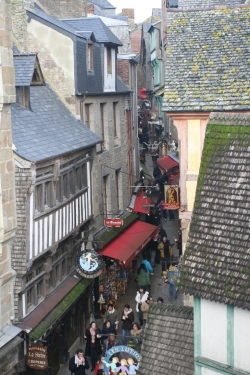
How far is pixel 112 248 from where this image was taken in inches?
825

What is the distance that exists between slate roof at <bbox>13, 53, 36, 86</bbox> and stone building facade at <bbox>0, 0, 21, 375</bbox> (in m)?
2.42

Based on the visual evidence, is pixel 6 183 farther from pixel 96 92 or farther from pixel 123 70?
pixel 123 70

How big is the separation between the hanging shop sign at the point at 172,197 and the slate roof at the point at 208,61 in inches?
142

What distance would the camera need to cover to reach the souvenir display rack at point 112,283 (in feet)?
68.4

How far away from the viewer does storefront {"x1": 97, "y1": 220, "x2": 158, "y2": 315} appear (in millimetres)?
20453

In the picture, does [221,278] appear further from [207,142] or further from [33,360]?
[33,360]

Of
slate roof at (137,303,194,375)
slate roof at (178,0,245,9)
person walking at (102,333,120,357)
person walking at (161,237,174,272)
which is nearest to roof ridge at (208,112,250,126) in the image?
slate roof at (137,303,194,375)

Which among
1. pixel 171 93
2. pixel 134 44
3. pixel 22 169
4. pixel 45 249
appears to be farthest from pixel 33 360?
pixel 134 44

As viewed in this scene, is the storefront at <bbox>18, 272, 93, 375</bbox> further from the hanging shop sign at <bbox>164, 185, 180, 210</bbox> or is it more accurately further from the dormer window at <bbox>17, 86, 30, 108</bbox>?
the dormer window at <bbox>17, 86, 30, 108</bbox>

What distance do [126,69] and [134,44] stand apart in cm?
2785

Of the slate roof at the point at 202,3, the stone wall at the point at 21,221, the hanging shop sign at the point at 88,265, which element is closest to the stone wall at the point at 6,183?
the stone wall at the point at 21,221

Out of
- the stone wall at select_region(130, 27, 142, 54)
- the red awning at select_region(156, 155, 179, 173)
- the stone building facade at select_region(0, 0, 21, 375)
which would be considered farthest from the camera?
the stone wall at select_region(130, 27, 142, 54)

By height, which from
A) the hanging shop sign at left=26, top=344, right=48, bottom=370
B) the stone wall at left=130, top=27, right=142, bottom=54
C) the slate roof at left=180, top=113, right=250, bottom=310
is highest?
the stone wall at left=130, top=27, right=142, bottom=54

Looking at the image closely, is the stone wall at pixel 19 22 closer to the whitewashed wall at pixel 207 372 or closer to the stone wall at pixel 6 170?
the stone wall at pixel 6 170
